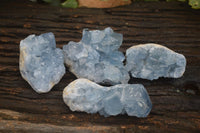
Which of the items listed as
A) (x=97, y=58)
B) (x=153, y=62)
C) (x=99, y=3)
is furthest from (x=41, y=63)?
(x=99, y=3)

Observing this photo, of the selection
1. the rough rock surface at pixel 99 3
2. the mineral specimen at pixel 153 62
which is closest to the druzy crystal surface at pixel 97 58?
the mineral specimen at pixel 153 62

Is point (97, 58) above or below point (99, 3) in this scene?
below

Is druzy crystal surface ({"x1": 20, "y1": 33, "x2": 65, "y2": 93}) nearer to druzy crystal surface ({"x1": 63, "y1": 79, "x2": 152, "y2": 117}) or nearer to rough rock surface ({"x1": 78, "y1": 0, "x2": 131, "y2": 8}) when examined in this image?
druzy crystal surface ({"x1": 63, "y1": 79, "x2": 152, "y2": 117})

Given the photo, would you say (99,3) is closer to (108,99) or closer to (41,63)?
(41,63)

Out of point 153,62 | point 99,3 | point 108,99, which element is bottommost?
point 108,99

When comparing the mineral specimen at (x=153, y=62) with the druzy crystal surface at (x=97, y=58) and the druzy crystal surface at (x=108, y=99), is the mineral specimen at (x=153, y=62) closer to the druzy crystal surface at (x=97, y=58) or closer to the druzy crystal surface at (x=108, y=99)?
the druzy crystal surface at (x=97, y=58)

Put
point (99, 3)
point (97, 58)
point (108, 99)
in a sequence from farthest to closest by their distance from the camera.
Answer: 1. point (99, 3)
2. point (97, 58)
3. point (108, 99)
